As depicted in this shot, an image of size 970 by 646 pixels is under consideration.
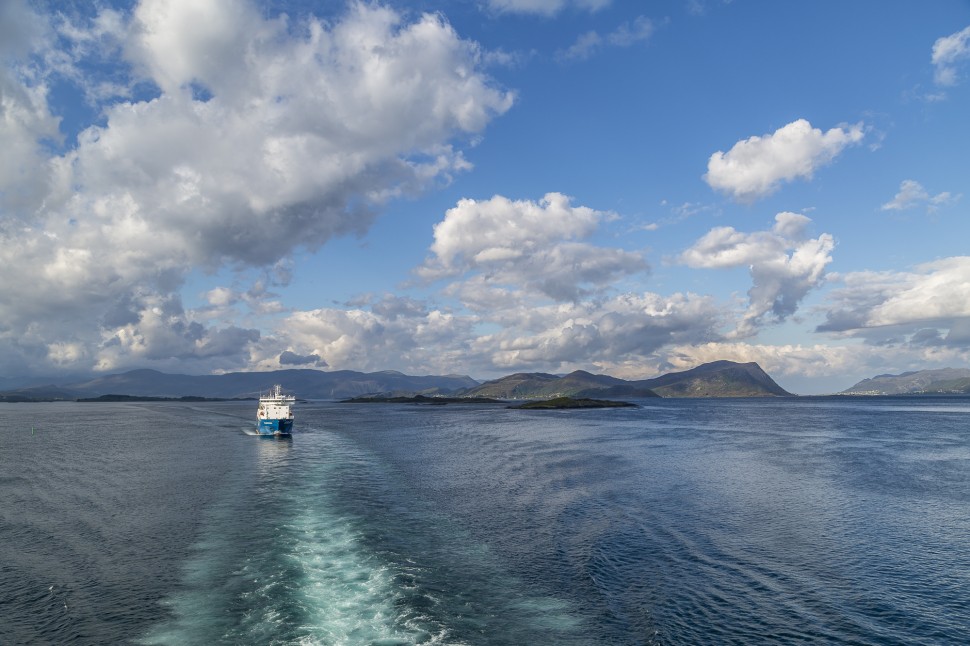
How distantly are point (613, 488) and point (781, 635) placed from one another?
3344cm

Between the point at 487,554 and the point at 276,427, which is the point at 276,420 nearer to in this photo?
the point at 276,427

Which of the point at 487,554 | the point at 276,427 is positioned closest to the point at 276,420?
the point at 276,427

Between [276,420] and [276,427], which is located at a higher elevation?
[276,420]

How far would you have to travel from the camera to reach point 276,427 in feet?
377

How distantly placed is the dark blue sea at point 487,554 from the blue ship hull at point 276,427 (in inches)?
1602

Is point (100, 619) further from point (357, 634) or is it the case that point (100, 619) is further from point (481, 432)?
point (481, 432)

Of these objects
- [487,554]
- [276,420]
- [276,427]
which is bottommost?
[487,554]

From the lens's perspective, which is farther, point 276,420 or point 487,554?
point 276,420

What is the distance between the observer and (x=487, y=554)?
1380 inches

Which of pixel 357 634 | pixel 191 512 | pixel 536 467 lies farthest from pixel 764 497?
pixel 191 512

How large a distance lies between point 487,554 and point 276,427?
3676 inches

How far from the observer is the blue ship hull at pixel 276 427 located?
114750mm

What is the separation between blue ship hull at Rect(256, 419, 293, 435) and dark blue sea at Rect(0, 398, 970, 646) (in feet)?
133

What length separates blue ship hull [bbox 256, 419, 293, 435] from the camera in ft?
376
